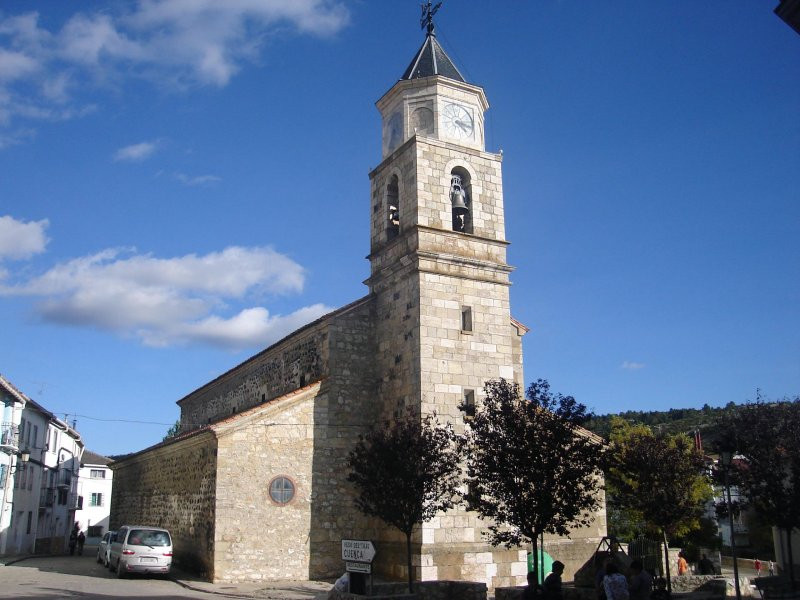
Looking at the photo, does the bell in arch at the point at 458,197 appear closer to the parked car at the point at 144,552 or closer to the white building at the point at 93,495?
the parked car at the point at 144,552

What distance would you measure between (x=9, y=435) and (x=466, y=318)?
2185cm

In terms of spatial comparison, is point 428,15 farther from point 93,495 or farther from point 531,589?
point 93,495

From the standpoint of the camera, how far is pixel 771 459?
1906cm

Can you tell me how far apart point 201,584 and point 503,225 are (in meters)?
13.7

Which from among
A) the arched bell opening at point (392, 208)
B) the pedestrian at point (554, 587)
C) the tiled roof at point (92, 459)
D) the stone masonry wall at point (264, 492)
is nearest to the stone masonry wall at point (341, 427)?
the stone masonry wall at point (264, 492)

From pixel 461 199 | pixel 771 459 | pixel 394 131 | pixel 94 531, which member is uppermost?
pixel 394 131

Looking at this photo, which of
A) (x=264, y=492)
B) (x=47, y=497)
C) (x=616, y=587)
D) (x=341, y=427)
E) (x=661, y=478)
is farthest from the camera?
(x=47, y=497)

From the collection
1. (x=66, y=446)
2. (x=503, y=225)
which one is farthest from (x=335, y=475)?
(x=66, y=446)

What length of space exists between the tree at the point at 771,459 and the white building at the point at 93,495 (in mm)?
56559

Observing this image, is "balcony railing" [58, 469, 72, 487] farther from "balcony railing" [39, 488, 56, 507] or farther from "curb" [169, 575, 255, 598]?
"curb" [169, 575, 255, 598]

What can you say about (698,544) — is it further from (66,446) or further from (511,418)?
(66,446)

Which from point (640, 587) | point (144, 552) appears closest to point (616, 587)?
point (640, 587)

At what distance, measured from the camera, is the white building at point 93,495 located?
6247cm

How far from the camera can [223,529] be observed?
19156 mm
